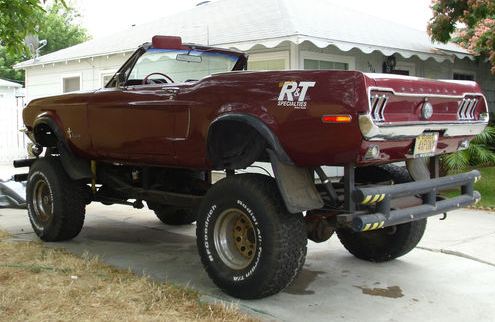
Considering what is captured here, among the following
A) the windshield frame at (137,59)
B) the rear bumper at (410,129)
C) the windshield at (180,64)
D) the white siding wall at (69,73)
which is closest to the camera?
the rear bumper at (410,129)

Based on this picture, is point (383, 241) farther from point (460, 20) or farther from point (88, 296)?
point (460, 20)

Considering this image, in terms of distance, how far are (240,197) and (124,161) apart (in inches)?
68.3

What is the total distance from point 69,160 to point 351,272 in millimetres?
3182

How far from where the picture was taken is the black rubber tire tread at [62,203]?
19.9 feet

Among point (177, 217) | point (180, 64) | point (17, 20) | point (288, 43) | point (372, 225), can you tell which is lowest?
point (177, 217)

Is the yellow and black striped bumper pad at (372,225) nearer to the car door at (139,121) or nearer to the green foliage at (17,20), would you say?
the car door at (139,121)

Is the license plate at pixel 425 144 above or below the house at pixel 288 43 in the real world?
below

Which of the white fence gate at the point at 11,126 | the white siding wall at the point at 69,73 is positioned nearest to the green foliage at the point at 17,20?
the white siding wall at the point at 69,73

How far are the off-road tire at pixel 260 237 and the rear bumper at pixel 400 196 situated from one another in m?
0.46

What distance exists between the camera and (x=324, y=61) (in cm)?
1096

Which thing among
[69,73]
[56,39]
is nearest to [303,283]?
[69,73]

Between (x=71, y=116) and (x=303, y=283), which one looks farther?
(x=71, y=116)

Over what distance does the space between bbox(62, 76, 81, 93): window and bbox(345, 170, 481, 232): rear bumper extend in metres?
13.0

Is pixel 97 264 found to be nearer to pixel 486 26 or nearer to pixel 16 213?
pixel 16 213
